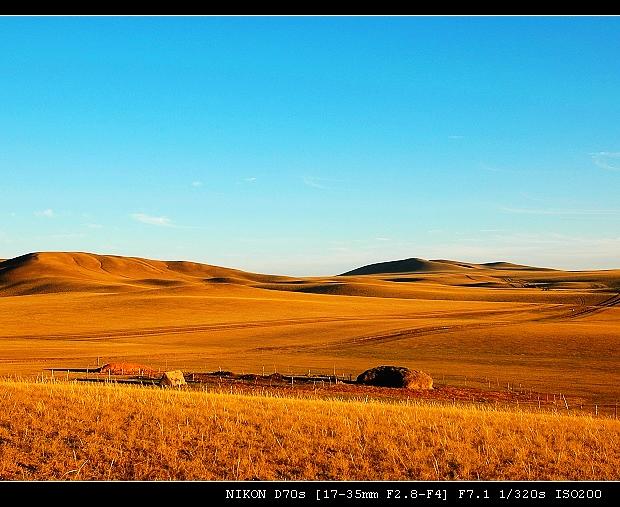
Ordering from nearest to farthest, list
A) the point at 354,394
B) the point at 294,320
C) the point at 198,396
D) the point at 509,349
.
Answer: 1. the point at 198,396
2. the point at 354,394
3. the point at 509,349
4. the point at 294,320

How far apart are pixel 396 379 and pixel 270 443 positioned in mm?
21448

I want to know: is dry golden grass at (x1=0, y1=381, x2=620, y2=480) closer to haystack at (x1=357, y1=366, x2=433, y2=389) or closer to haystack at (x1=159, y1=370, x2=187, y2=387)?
haystack at (x1=159, y1=370, x2=187, y2=387)

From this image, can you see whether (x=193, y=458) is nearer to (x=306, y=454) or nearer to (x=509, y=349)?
(x=306, y=454)

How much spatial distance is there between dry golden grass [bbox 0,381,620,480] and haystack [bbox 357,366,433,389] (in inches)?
626

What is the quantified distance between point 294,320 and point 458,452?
70559 millimetres

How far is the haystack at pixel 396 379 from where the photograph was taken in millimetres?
33906

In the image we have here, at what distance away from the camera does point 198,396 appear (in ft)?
67.2

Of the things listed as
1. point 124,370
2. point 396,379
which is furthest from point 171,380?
point 396,379

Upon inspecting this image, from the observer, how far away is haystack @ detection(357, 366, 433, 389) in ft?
111

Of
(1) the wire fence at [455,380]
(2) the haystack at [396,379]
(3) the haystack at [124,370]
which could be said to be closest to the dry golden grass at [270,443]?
(1) the wire fence at [455,380]

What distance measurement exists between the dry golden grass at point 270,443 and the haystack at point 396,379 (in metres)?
15.9

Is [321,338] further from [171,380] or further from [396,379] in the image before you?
[171,380]

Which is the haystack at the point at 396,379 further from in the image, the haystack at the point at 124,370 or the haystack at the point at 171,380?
the haystack at the point at 124,370
